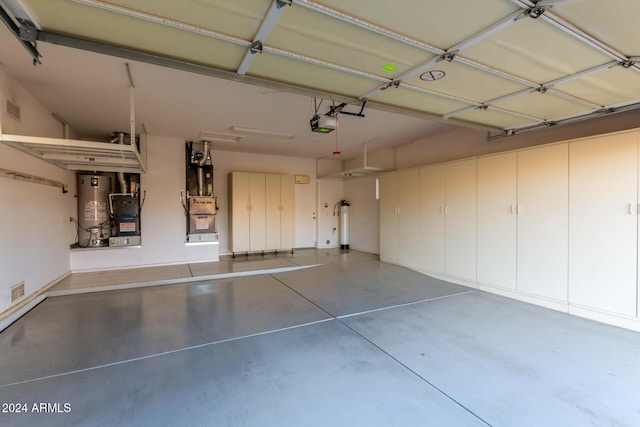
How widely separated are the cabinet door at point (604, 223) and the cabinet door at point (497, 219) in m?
0.66

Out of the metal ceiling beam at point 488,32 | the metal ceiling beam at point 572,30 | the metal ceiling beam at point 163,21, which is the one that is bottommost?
the metal ceiling beam at point 572,30

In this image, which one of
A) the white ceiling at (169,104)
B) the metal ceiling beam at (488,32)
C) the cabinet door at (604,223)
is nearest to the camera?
the metal ceiling beam at (488,32)

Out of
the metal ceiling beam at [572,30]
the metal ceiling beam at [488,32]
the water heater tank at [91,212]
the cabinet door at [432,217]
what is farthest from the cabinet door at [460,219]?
the water heater tank at [91,212]

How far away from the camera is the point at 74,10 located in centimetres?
157

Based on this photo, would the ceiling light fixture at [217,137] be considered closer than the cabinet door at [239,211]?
Yes

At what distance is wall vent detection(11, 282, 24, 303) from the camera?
3.17 metres

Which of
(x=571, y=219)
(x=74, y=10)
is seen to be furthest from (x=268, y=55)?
(x=571, y=219)

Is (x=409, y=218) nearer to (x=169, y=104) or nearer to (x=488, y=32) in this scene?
(x=488, y=32)

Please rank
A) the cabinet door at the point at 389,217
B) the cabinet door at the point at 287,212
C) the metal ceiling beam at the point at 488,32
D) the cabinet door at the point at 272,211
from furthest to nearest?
the cabinet door at the point at 287,212
the cabinet door at the point at 272,211
the cabinet door at the point at 389,217
the metal ceiling beam at the point at 488,32

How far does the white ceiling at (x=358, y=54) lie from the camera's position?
5.14 feet

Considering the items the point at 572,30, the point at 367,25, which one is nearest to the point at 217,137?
the point at 367,25

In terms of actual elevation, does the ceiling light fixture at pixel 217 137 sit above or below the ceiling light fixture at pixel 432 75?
above

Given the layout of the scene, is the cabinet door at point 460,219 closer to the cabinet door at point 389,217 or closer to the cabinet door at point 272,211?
the cabinet door at point 389,217

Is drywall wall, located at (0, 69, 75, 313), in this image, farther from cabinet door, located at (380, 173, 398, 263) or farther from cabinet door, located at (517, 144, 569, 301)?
cabinet door, located at (517, 144, 569, 301)
